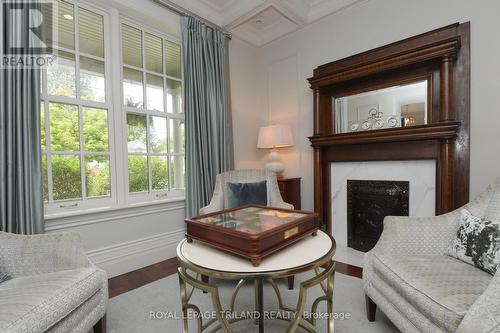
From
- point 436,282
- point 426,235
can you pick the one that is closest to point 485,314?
point 436,282

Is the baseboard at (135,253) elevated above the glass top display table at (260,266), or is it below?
below

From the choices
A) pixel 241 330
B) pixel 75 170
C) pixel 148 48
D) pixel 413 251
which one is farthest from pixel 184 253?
pixel 148 48

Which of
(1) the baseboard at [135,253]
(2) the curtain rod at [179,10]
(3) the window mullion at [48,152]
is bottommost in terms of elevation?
(1) the baseboard at [135,253]

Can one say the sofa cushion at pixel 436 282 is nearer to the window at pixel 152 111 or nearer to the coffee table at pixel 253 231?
the coffee table at pixel 253 231

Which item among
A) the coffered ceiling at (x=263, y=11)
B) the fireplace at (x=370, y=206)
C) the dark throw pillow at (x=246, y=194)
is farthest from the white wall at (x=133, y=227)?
the fireplace at (x=370, y=206)

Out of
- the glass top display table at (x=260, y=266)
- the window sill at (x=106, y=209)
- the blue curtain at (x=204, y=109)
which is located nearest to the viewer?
the glass top display table at (x=260, y=266)

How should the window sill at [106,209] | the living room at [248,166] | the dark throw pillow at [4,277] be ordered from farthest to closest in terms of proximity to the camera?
the window sill at [106,209] < the dark throw pillow at [4,277] < the living room at [248,166]

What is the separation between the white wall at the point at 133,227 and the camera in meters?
2.29

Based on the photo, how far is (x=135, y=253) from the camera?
8.43 ft

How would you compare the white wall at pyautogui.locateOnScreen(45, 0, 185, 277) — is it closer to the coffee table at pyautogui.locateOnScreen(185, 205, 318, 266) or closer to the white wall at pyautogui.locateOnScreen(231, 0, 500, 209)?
the white wall at pyautogui.locateOnScreen(231, 0, 500, 209)

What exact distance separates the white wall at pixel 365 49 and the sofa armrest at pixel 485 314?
1673 mm

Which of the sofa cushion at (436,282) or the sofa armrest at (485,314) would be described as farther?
the sofa cushion at (436,282)

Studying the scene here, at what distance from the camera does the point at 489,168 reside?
7.00ft

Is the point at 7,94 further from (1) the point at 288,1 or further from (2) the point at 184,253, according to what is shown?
(1) the point at 288,1
